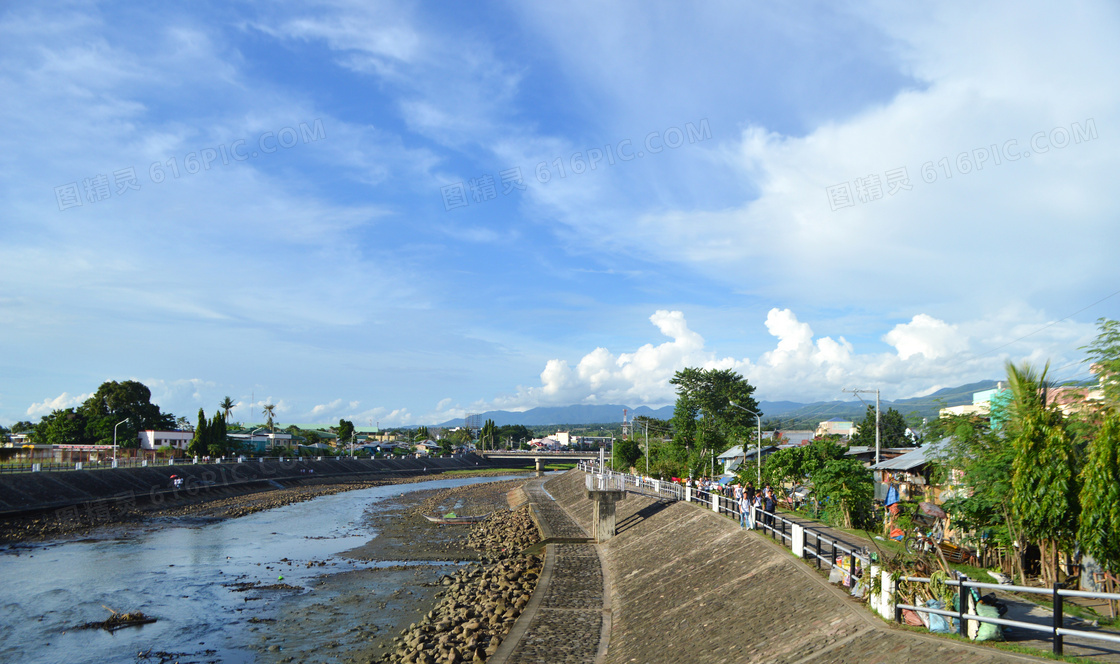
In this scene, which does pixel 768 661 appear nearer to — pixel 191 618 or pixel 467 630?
pixel 467 630

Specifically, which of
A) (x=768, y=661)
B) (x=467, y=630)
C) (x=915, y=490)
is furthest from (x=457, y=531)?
(x=768, y=661)

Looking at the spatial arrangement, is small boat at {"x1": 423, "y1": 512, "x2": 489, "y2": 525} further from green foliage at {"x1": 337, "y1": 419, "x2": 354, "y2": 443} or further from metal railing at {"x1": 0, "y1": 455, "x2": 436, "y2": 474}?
green foliage at {"x1": 337, "y1": 419, "x2": 354, "y2": 443}

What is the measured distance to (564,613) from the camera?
79.8 feet

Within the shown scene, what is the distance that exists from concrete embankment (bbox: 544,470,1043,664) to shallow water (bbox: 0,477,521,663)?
14306 mm

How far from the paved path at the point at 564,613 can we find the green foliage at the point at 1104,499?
12857 mm

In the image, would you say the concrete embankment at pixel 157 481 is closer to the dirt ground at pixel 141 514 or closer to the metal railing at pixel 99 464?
the metal railing at pixel 99 464

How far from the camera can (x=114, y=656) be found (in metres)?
23.2

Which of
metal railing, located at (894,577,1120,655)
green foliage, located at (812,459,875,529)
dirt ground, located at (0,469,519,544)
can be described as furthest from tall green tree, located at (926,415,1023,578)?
dirt ground, located at (0,469,519,544)

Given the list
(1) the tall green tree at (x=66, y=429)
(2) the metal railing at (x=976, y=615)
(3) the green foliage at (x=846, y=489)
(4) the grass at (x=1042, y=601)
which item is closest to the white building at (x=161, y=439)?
(1) the tall green tree at (x=66, y=429)

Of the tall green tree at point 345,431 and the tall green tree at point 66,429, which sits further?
the tall green tree at point 345,431

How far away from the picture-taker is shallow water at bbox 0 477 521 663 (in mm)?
24344

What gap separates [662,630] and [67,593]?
2896 centimetres

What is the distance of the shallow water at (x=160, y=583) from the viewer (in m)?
24.3

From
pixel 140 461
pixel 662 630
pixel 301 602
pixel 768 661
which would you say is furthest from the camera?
pixel 140 461
